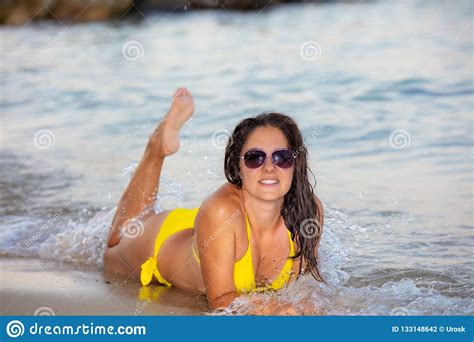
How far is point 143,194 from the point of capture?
6254mm

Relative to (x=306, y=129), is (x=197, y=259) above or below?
below

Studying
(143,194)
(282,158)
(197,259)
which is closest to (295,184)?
(282,158)

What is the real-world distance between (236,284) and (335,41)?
9.80 m

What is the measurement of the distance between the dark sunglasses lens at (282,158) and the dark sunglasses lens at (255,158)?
0.20ft

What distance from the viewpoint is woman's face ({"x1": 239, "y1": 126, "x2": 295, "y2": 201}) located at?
16.5 ft

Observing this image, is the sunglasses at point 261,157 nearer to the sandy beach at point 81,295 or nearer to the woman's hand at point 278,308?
the woman's hand at point 278,308

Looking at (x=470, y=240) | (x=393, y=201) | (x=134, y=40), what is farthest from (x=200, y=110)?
(x=134, y=40)

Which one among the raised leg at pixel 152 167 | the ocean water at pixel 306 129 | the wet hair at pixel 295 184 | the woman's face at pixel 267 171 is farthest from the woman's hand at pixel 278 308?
the raised leg at pixel 152 167

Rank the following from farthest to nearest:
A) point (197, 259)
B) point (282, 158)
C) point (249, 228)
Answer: point (197, 259), point (249, 228), point (282, 158)

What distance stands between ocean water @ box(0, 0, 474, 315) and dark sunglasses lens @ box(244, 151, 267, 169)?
0.73 meters

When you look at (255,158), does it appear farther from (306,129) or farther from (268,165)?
(306,129)

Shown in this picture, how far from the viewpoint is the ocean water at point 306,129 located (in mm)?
6203

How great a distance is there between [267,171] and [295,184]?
0.30 meters

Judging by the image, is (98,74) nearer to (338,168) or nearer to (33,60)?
(33,60)
